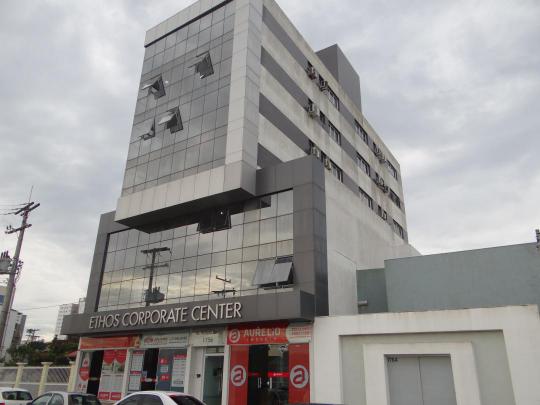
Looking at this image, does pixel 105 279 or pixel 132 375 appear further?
pixel 105 279

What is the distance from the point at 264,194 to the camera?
2280 centimetres

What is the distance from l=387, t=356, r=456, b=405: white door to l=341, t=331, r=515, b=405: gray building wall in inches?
30.7

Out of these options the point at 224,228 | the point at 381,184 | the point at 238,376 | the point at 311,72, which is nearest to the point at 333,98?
the point at 311,72

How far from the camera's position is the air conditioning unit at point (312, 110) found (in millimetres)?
30562

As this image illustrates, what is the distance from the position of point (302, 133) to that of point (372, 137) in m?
16.3

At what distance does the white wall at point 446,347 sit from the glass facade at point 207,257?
4.24 m

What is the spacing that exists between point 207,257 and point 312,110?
1381 cm

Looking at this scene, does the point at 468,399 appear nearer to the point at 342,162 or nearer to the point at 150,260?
the point at 150,260

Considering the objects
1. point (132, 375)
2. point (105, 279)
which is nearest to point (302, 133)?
point (105, 279)

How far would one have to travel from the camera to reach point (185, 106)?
27266mm

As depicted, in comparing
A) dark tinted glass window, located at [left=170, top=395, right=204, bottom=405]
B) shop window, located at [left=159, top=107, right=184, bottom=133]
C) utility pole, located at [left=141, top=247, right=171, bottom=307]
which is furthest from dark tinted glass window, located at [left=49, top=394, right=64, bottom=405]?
shop window, located at [left=159, top=107, right=184, bottom=133]

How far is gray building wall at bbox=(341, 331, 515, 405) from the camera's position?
48.0ft

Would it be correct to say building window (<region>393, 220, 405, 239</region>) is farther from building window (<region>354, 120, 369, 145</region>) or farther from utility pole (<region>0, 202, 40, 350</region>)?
utility pole (<region>0, 202, 40, 350</region>)

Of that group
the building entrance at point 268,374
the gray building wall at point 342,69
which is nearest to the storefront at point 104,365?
Result: the building entrance at point 268,374
